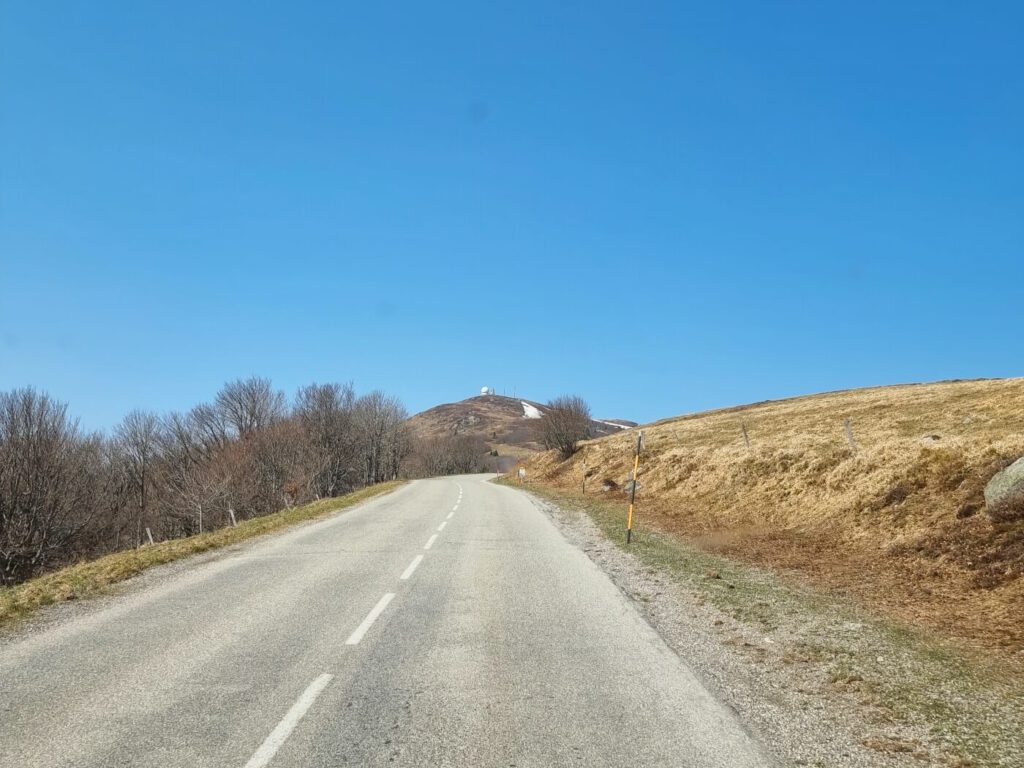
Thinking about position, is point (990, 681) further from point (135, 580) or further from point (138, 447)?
point (138, 447)

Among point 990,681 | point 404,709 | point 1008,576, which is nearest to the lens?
point 404,709

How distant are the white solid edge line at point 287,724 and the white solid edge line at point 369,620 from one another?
1188mm

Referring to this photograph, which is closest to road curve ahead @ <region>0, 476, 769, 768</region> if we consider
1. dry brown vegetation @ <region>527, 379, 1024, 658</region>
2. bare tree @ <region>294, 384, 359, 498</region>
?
dry brown vegetation @ <region>527, 379, 1024, 658</region>

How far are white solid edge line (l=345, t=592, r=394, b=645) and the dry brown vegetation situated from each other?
671 cm

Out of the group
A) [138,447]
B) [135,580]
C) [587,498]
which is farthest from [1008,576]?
[138,447]

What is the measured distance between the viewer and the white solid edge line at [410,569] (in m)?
10.5

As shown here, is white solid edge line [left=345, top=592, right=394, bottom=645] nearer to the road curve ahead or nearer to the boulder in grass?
the road curve ahead

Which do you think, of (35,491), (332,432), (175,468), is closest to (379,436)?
(332,432)

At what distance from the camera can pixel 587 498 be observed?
3142cm

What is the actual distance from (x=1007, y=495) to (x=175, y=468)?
73.6 metres

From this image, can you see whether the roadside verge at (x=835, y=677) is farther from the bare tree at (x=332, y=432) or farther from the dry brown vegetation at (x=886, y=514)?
the bare tree at (x=332, y=432)

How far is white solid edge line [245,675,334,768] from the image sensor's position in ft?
13.3

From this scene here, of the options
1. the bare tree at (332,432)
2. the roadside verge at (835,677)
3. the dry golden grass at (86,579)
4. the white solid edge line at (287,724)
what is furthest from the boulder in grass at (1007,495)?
the bare tree at (332,432)

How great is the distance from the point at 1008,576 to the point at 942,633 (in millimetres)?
2126
